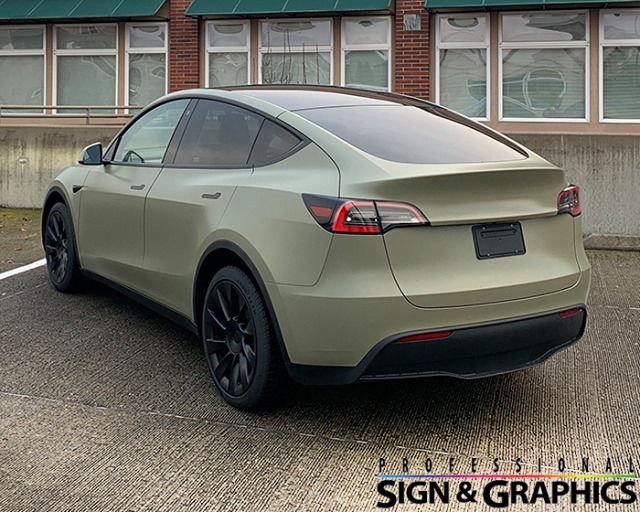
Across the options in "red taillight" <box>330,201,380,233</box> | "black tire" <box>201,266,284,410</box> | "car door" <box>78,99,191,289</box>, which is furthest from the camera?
"car door" <box>78,99,191,289</box>

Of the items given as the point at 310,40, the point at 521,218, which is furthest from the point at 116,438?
the point at 310,40

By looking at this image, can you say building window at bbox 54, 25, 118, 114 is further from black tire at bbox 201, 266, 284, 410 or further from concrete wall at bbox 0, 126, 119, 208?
black tire at bbox 201, 266, 284, 410

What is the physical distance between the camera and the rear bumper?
10.6 feet

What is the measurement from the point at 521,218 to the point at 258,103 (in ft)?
5.08

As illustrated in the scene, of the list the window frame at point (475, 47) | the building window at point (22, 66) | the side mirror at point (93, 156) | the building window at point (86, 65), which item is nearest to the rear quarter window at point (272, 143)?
the side mirror at point (93, 156)

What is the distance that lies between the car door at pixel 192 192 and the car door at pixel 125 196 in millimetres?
180

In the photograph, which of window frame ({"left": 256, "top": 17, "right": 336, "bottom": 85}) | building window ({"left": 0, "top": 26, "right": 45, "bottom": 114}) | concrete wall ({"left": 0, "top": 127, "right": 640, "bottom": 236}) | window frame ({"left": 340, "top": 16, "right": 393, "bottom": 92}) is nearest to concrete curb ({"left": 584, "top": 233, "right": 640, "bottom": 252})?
concrete wall ({"left": 0, "top": 127, "right": 640, "bottom": 236})

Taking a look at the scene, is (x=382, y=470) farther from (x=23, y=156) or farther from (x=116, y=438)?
(x=23, y=156)

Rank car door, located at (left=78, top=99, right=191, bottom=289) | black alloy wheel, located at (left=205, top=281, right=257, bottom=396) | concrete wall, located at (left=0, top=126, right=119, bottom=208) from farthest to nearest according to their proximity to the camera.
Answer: concrete wall, located at (left=0, top=126, right=119, bottom=208), car door, located at (left=78, top=99, right=191, bottom=289), black alloy wheel, located at (left=205, top=281, right=257, bottom=396)

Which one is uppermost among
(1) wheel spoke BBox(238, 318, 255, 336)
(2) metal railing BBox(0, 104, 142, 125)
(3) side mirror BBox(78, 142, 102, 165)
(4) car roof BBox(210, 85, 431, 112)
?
(2) metal railing BBox(0, 104, 142, 125)

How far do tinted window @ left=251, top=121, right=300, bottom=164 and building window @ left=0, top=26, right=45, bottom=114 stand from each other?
42.1 ft

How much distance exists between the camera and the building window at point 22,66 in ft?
50.2

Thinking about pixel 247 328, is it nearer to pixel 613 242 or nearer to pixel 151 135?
pixel 151 135

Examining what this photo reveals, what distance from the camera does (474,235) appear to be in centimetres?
335
